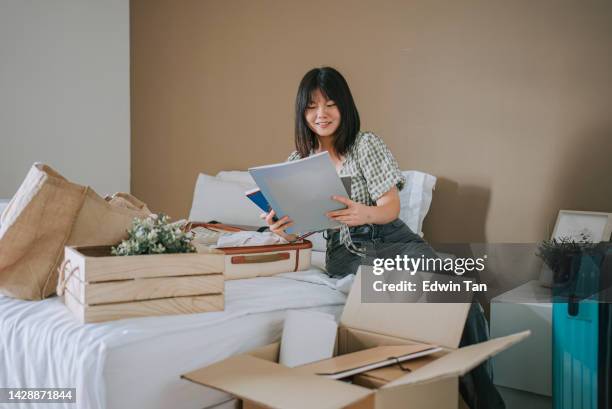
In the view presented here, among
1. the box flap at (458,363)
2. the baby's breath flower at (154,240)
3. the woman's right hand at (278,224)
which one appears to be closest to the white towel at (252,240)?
the woman's right hand at (278,224)

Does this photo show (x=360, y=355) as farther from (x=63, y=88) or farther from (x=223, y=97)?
(x=63, y=88)

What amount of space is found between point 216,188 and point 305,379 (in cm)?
204

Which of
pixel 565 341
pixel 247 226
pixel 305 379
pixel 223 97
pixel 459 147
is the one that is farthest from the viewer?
pixel 223 97

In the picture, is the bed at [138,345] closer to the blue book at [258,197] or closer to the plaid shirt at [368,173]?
the blue book at [258,197]

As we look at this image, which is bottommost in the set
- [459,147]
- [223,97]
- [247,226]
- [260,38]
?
[247,226]

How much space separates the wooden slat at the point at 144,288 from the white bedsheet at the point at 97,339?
0.20 feet

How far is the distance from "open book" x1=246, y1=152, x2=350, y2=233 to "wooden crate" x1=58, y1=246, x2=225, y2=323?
29 cm

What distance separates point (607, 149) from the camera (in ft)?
7.84

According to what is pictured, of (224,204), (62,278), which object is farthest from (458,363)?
(224,204)

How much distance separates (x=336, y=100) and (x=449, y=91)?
2.91 ft

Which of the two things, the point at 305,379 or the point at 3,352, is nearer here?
the point at 305,379

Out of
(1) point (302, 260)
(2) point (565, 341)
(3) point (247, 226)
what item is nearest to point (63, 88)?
(3) point (247, 226)

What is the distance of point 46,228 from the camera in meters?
1.74

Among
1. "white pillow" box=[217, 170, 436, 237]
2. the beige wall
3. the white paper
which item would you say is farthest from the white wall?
the white paper
